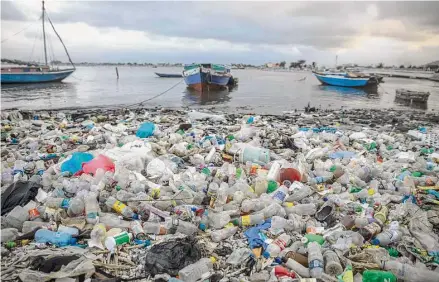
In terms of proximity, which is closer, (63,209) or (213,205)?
(63,209)

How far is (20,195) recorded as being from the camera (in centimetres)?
388

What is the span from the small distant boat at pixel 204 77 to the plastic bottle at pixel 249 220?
23.0 meters

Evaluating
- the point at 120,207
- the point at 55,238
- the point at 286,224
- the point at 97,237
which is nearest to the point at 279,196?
the point at 286,224

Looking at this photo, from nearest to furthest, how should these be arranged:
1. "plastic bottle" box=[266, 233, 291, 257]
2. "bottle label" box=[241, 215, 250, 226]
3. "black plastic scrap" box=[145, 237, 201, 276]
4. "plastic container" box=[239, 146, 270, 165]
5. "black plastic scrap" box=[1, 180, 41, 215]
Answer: "black plastic scrap" box=[145, 237, 201, 276]
"plastic bottle" box=[266, 233, 291, 257]
"bottle label" box=[241, 215, 250, 226]
"black plastic scrap" box=[1, 180, 41, 215]
"plastic container" box=[239, 146, 270, 165]

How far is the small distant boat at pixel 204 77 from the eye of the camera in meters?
26.0

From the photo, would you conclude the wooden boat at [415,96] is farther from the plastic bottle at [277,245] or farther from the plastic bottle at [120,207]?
the plastic bottle at [120,207]

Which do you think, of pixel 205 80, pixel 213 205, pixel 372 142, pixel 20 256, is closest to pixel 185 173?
pixel 213 205

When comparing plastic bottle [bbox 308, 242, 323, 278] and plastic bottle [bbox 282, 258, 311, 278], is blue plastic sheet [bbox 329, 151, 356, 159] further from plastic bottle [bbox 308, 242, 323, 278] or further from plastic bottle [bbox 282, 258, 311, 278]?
plastic bottle [bbox 282, 258, 311, 278]

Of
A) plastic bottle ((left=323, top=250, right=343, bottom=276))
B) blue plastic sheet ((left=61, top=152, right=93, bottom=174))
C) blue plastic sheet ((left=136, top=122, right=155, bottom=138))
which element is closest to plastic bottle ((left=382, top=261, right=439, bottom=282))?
plastic bottle ((left=323, top=250, right=343, bottom=276))

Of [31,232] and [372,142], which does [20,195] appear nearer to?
[31,232]

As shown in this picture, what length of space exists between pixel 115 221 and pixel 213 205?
1251 millimetres

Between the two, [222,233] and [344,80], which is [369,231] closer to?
[222,233]

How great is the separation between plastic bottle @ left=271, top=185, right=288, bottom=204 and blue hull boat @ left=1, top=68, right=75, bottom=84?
34800 millimetres

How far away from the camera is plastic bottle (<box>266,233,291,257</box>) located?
3025 mm
